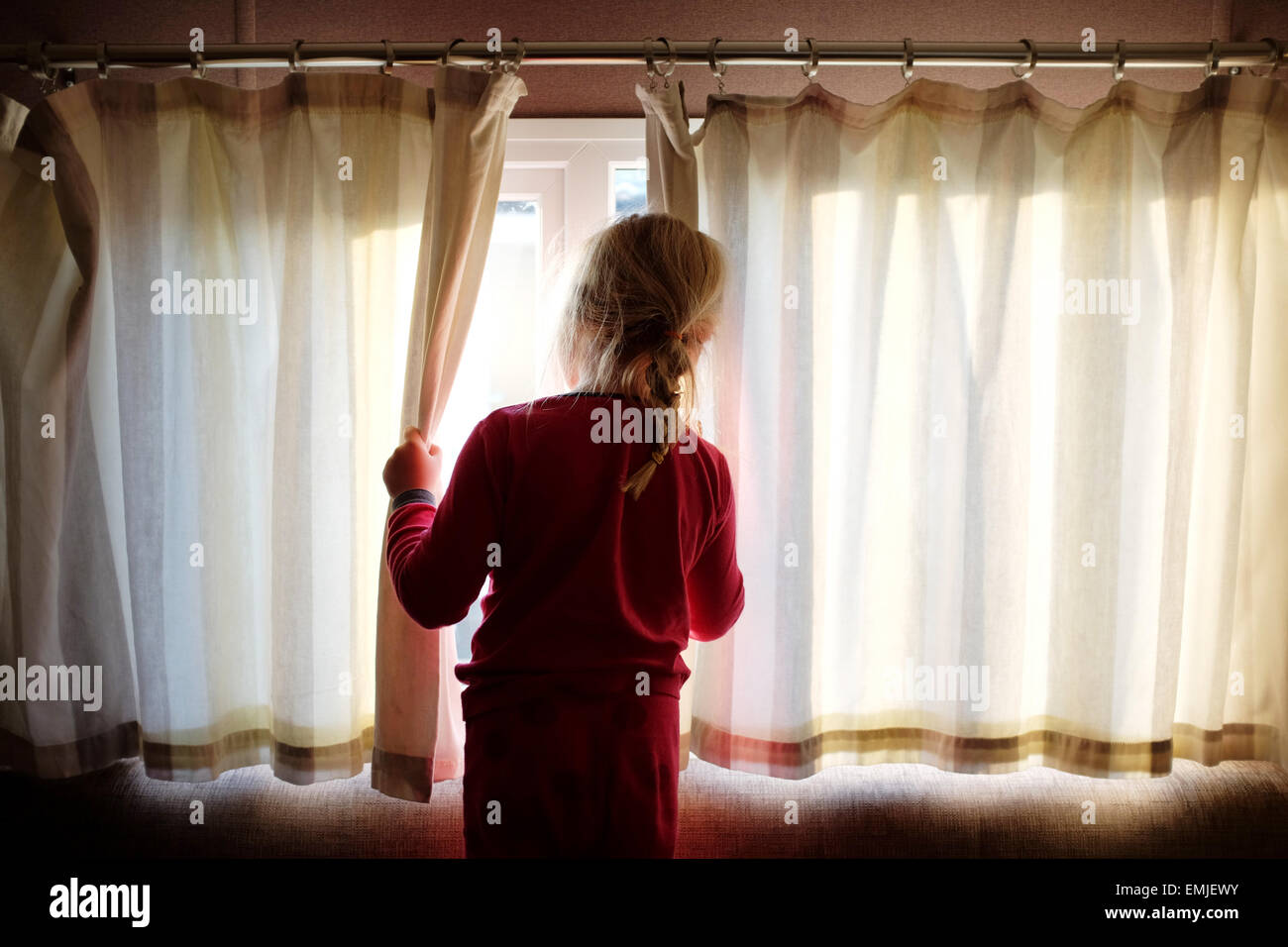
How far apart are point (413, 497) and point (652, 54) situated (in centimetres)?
84

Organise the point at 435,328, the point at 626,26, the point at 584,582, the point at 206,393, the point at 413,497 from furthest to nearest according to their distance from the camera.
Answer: the point at 626,26 → the point at 206,393 → the point at 435,328 → the point at 413,497 → the point at 584,582

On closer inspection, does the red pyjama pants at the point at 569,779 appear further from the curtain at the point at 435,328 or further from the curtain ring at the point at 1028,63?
the curtain ring at the point at 1028,63

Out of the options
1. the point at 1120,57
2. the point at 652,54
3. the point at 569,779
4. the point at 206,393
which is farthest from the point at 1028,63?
the point at 206,393

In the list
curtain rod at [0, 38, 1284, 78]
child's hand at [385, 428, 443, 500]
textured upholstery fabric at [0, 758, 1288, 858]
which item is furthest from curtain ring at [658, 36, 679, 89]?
textured upholstery fabric at [0, 758, 1288, 858]

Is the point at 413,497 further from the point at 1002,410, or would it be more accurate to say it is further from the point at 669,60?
the point at 1002,410

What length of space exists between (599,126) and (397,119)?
401mm

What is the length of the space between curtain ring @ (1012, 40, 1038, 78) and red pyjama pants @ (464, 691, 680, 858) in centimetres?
122

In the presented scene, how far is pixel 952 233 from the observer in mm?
1438

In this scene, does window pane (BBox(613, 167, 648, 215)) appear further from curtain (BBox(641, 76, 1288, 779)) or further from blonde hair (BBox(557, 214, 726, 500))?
blonde hair (BBox(557, 214, 726, 500))

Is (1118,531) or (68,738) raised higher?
(1118,531)

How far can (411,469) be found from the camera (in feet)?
4.11
